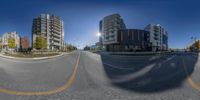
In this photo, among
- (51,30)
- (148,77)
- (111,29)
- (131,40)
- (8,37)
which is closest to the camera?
(148,77)

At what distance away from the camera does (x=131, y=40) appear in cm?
6750

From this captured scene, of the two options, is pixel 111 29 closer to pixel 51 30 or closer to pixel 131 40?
pixel 131 40

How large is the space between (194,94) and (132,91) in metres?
1.90

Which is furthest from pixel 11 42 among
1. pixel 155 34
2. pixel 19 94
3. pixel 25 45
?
pixel 155 34

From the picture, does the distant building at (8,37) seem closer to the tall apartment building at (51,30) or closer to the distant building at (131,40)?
the tall apartment building at (51,30)

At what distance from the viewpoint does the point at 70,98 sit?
474 centimetres

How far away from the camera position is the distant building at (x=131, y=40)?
67.2 m

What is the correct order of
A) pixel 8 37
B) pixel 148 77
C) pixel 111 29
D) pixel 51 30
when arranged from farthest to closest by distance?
pixel 51 30
pixel 111 29
pixel 8 37
pixel 148 77

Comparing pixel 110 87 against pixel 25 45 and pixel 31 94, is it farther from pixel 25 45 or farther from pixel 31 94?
pixel 25 45

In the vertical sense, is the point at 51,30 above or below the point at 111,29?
above

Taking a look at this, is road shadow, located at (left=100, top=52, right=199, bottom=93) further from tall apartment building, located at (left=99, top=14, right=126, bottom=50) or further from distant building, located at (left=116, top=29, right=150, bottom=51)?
tall apartment building, located at (left=99, top=14, right=126, bottom=50)

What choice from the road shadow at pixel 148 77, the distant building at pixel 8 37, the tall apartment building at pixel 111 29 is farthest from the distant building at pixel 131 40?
the road shadow at pixel 148 77

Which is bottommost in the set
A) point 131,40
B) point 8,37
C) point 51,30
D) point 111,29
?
point 8,37

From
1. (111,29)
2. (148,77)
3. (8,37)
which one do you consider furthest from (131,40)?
(148,77)
